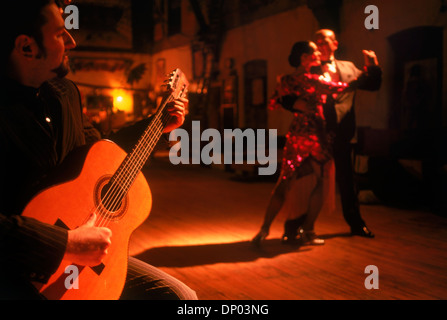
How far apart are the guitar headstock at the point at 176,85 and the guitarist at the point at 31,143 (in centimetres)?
50

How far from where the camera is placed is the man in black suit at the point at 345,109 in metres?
5.11

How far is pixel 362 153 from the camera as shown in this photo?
8.83 metres

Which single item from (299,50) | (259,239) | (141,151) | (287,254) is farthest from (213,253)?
(141,151)

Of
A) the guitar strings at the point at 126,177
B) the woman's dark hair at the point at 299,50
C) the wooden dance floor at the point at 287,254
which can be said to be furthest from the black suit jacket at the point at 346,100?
the guitar strings at the point at 126,177

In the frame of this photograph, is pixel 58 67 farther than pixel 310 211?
No

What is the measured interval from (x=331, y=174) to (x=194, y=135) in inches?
460

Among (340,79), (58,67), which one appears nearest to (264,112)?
(340,79)

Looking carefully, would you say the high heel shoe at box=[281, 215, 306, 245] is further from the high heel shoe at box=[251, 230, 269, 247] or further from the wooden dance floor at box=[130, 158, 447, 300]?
the high heel shoe at box=[251, 230, 269, 247]

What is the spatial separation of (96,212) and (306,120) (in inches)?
145

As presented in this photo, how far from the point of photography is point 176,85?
6.98 ft

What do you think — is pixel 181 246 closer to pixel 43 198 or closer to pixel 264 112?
pixel 43 198
